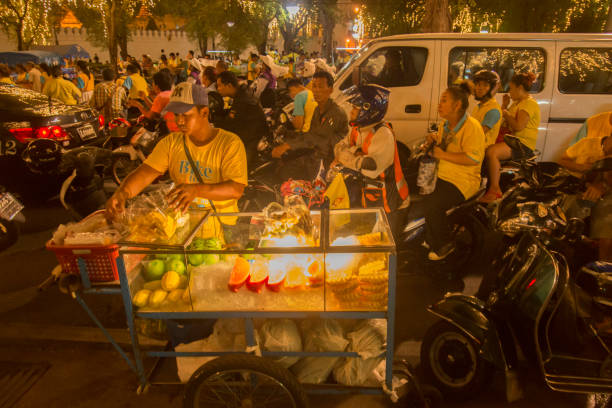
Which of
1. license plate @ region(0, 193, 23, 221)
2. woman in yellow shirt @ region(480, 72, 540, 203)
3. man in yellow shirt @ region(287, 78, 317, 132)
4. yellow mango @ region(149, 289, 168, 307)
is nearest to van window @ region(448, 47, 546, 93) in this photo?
woman in yellow shirt @ region(480, 72, 540, 203)

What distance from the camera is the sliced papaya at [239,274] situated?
230 centimetres

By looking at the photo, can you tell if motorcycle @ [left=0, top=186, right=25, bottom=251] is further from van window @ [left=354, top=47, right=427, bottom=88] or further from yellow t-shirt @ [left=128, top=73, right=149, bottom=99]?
yellow t-shirt @ [left=128, top=73, right=149, bottom=99]

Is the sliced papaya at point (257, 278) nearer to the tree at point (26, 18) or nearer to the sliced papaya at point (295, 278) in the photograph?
the sliced papaya at point (295, 278)

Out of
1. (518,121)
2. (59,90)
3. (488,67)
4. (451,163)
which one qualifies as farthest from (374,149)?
(59,90)

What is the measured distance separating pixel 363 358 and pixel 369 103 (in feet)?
6.82

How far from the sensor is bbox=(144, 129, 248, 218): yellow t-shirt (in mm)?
2938

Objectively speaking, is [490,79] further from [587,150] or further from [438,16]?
[438,16]

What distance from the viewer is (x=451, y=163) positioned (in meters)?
3.99

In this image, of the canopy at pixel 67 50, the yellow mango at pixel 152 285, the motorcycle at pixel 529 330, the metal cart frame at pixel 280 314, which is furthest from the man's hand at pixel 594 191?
the canopy at pixel 67 50

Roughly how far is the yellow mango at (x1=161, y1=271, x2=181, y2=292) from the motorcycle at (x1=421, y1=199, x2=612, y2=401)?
162 cm

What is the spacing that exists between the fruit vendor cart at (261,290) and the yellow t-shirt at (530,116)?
3510 mm

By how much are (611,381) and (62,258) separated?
328 centimetres

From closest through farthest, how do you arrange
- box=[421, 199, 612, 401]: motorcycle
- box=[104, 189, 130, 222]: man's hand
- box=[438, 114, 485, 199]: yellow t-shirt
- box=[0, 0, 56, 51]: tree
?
box=[421, 199, 612, 401]: motorcycle → box=[104, 189, 130, 222]: man's hand → box=[438, 114, 485, 199]: yellow t-shirt → box=[0, 0, 56, 51]: tree

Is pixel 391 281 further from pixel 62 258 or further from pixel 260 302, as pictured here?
pixel 62 258
